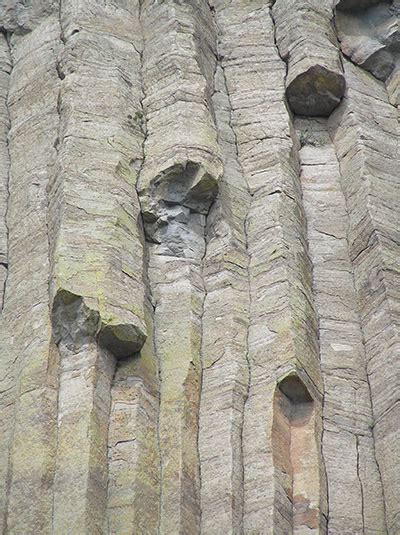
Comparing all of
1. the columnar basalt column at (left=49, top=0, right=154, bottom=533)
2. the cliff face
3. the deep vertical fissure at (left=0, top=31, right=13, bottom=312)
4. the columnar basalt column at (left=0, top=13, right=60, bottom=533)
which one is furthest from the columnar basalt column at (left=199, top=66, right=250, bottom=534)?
the deep vertical fissure at (left=0, top=31, right=13, bottom=312)

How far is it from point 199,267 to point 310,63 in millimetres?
3370

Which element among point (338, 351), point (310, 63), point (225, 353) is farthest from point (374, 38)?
point (225, 353)

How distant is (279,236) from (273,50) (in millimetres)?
3419

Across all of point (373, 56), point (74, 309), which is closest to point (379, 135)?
point (373, 56)

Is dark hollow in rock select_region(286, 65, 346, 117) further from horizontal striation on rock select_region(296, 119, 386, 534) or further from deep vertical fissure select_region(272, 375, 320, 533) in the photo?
deep vertical fissure select_region(272, 375, 320, 533)

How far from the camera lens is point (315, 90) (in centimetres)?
1784

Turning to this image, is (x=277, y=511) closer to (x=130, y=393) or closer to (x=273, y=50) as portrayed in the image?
(x=130, y=393)

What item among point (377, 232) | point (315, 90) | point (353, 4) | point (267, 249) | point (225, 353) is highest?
point (353, 4)

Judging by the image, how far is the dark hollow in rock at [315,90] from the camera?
58.4 ft

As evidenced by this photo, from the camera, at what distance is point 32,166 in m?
17.0

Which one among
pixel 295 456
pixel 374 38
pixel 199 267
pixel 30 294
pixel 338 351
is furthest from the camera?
pixel 374 38

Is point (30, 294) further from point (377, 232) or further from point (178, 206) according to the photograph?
point (377, 232)

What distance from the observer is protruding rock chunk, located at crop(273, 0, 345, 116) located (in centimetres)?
1780

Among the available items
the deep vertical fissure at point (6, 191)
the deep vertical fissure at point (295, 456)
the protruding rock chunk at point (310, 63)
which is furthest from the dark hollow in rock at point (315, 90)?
the deep vertical fissure at point (295, 456)
